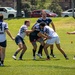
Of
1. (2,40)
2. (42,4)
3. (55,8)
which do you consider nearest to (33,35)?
(2,40)

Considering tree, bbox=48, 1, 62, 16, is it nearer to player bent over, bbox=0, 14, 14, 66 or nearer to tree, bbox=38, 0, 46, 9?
tree, bbox=38, 0, 46, 9

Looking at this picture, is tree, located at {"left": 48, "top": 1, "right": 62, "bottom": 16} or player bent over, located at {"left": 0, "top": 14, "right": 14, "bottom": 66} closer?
player bent over, located at {"left": 0, "top": 14, "right": 14, "bottom": 66}

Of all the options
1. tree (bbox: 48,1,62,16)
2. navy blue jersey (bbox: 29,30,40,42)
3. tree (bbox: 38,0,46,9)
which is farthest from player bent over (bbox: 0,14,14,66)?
tree (bbox: 38,0,46,9)

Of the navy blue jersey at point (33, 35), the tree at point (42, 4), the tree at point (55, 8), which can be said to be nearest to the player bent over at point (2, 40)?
the navy blue jersey at point (33, 35)

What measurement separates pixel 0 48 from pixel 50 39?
3.45 m

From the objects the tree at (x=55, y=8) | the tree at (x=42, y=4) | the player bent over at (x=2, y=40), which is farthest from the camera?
the tree at (x=42, y=4)

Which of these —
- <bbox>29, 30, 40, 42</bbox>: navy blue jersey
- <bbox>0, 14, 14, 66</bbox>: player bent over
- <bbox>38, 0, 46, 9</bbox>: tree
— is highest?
<bbox>0, 14, 14, 66</bbox>: player bent over

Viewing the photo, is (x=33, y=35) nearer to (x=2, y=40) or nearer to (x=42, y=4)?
(x=2, y=40)

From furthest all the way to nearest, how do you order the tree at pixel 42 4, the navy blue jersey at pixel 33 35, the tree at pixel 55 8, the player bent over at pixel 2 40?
the tree at pixel 42 4, the tree at pixel 55 8, the navy blue jersey at pixel 33 35, the player bent over at pixel 2 40

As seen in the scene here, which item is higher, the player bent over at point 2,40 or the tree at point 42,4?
the player bent over at point 2,40

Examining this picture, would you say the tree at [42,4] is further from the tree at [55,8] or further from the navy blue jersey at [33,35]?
the navy blue jersey at [33,35]

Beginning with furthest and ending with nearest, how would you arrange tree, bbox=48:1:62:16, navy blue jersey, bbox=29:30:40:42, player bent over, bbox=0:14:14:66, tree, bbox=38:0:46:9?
tree, bbox=38:0:46:9
tree, bbox=48:1:62:16
navy blue jersey, bbox=29:30:40:42
player bent over, bbox=0:14:14:66

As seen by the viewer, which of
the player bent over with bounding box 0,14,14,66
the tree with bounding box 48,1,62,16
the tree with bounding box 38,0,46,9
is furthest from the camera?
the tree with bounding box 38,0,46,9

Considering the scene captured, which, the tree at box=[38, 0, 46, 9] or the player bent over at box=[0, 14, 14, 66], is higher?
the player bent over at box=[0, 14, 14, 66]
